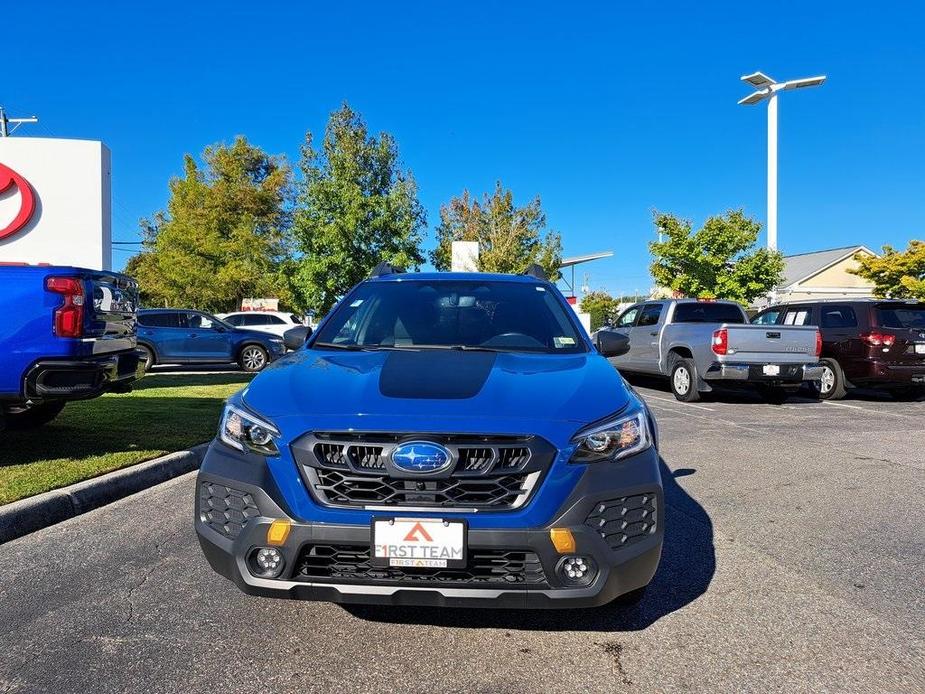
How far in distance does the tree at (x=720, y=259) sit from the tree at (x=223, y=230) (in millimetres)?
20564

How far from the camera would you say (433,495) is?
260 centimetres

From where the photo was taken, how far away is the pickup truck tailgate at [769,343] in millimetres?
11297

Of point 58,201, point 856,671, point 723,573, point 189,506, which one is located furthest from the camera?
point 58,201

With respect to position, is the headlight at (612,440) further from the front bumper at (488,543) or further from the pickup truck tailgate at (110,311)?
the pickup truck tailgate at (110,311)

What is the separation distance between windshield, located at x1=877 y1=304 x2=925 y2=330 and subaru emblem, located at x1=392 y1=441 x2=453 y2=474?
12.0m

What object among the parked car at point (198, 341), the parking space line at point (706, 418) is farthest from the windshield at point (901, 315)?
the parked car at point (198, 341)

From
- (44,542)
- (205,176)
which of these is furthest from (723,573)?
(205,176)

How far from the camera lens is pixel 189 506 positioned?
16.8ft

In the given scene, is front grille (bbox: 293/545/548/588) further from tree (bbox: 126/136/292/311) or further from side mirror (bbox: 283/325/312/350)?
tree (bbox: 126/136/292/311)

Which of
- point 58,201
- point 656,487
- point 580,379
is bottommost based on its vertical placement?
point 656,487

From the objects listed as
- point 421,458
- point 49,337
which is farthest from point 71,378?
point 421,458

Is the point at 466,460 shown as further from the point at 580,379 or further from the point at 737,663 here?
the point at 737,663

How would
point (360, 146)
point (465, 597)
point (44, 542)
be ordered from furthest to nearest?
point (360, 146) → point (44, 542) → point (465, 597)

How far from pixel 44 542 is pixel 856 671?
440cm
